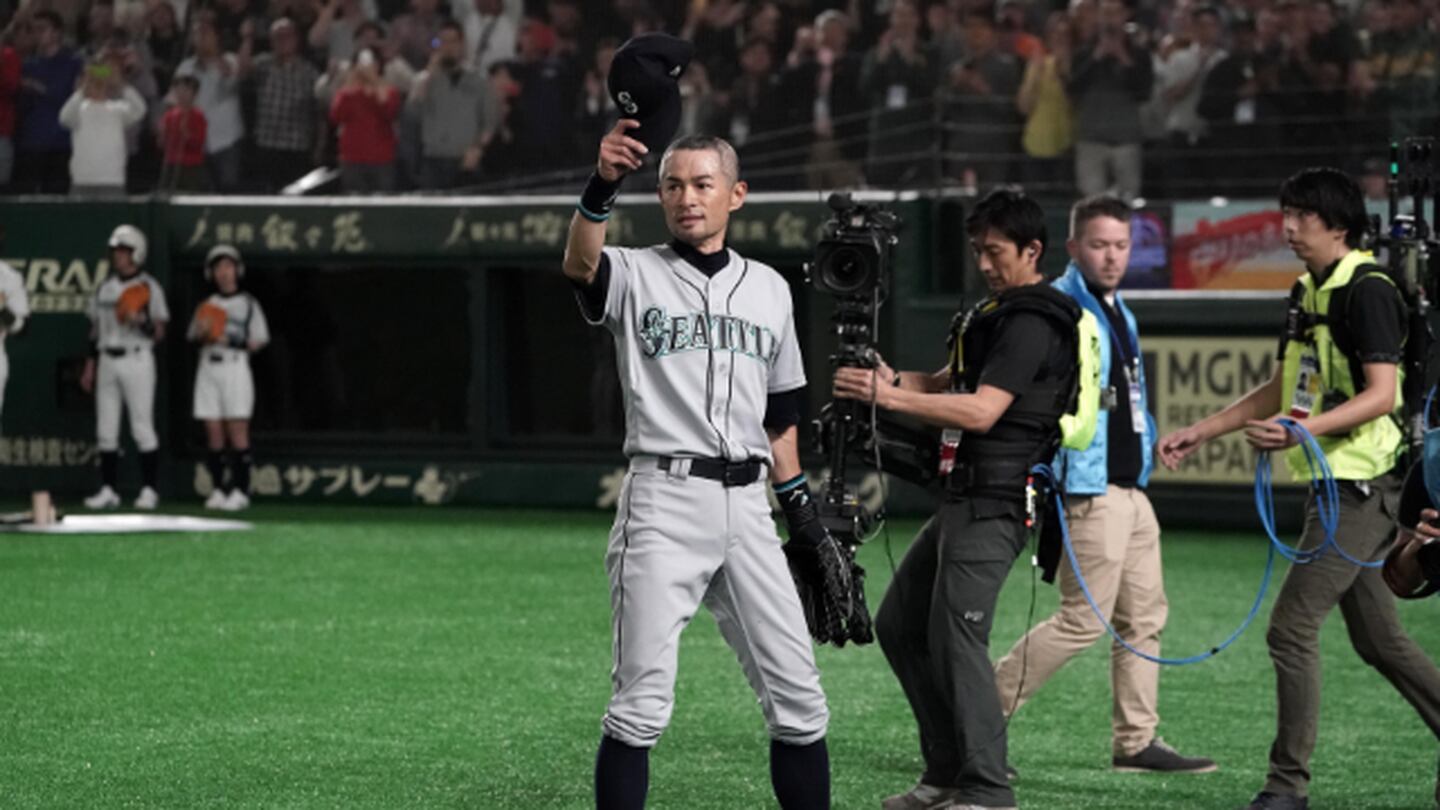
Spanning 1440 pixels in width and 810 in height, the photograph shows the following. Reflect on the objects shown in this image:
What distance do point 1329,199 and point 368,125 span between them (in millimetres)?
11957

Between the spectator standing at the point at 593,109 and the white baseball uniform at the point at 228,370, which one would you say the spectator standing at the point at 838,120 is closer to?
the spectator standing at the point at 593,109

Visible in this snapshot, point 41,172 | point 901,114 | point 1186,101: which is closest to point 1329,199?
point 1186,101

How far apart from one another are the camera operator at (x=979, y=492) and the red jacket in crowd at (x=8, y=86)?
43.9ft

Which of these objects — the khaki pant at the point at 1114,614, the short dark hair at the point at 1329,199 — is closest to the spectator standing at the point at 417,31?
the khaki pant at the point at 1114,614

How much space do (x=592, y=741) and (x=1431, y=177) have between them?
11.8 ft

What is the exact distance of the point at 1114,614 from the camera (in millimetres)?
8117

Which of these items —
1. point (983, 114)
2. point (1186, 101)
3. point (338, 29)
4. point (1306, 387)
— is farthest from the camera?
point (338, 29)

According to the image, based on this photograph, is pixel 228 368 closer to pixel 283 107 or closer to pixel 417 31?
pixel 283 107

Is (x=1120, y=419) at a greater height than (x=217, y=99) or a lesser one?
lesser

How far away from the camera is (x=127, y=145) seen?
1827 centimetres

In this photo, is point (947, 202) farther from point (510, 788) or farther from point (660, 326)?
point (660, 326)

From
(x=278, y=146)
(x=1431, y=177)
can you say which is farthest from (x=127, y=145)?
(x=1431, y=177)

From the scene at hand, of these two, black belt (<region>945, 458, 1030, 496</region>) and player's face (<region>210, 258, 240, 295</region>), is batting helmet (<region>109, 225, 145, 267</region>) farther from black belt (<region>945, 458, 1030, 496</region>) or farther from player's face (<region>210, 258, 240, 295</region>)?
black belt (<region>945, 458, 1030, 496</region>)

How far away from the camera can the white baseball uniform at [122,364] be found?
56.5 ft
